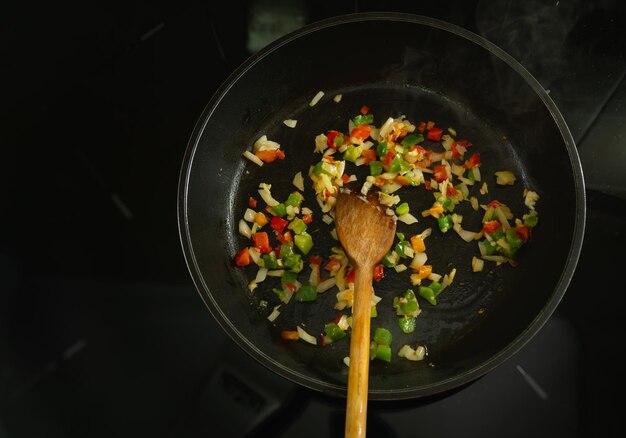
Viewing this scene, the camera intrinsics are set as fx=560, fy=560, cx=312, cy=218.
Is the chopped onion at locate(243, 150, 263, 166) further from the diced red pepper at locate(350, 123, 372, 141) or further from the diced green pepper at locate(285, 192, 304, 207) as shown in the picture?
the diced red pepper at locate(350, 123, 372, 141)

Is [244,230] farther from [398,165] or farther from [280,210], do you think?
[398,165]

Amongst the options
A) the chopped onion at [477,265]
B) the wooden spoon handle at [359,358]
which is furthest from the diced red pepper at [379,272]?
the chopped onion at [477,265]

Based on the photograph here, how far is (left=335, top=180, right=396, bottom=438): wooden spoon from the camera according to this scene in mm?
1001

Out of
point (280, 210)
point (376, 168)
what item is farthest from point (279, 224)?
point (376, 168)

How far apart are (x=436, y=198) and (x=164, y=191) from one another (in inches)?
25.8

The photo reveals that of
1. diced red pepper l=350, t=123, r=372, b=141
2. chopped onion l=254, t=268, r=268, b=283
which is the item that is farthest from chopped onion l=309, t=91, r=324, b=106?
chopped onion l=254, t=268, r=268, b=283

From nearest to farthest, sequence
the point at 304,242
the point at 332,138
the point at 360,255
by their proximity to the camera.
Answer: the point at 360,255 < the point at 304,242 < the point at 332,138

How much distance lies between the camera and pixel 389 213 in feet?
4.07

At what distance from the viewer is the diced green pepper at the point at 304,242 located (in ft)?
4.19

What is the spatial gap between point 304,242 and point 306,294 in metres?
0.12

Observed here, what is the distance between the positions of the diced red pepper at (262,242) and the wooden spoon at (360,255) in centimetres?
18

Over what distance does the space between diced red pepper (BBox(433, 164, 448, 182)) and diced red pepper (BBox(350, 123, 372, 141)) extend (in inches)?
7.4

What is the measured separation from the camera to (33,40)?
60.2 inches

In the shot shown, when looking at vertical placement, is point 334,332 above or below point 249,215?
below
